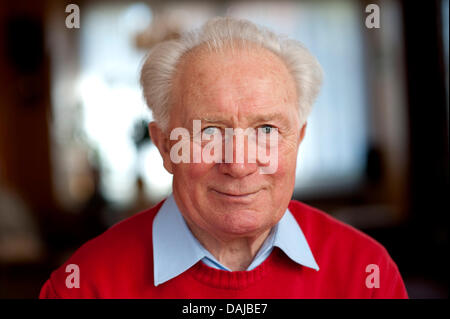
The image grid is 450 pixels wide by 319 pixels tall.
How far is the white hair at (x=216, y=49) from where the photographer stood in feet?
2.52

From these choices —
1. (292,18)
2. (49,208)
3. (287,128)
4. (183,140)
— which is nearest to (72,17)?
(183,140)

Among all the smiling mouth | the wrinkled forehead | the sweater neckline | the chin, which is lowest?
the sweater neckline

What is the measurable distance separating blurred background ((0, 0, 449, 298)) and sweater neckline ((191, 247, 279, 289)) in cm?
327

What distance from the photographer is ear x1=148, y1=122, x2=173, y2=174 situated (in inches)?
32.8

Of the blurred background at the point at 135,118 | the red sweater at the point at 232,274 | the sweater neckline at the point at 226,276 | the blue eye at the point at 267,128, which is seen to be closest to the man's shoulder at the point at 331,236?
the red sweater at the point at 232,274

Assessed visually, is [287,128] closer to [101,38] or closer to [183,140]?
[183,140]

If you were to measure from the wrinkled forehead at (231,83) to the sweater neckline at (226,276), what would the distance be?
257mm

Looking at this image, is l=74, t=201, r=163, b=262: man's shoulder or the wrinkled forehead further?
l=74, t=201, r=163, b=262: man's shoulder

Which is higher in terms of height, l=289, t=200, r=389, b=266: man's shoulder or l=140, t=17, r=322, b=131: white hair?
l=140, t=17, r=322, b=131: white hair

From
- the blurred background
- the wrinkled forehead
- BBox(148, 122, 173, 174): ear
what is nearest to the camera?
the wrinkled forehead

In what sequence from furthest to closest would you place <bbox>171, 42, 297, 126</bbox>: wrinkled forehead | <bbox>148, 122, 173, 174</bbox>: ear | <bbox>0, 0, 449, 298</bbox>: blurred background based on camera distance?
<bbox>0, 0, 449, 298</bbox>: blurred background
<bbox>148, 122, 173, 174</bbox>: ear
<bbox>171, 42, 297, 126</bbox>: wrinkled forehead

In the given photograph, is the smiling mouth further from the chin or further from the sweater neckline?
the sweater neckline

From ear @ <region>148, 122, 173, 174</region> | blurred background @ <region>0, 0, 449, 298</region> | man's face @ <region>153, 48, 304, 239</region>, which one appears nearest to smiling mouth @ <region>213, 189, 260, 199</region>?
man's face @ <region>153, 48, 304, 239</region>

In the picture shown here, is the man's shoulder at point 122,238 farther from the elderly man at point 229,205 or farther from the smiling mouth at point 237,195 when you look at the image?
the smiling mouth at point 237,195
